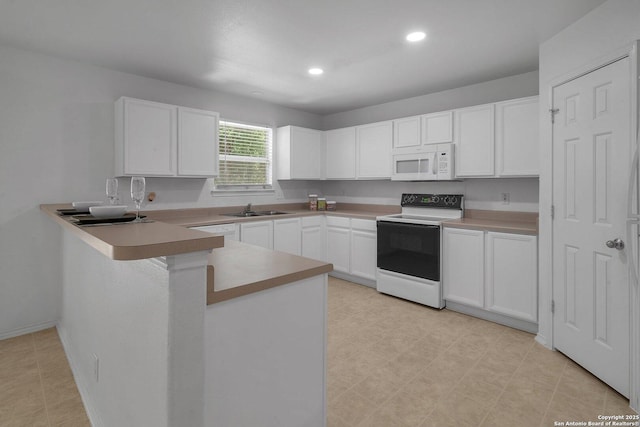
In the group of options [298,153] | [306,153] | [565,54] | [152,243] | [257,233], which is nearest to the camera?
[152,243]

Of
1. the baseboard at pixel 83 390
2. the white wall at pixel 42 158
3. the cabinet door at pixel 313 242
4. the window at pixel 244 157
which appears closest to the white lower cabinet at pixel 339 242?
the cabinet door at pixel 313 242

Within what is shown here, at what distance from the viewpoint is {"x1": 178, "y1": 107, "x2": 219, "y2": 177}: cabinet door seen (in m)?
3.64

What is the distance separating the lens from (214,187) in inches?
170

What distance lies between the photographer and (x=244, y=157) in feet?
15.3

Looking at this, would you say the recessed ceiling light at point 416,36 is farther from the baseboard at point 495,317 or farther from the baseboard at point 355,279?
the baseboard at point 355,279

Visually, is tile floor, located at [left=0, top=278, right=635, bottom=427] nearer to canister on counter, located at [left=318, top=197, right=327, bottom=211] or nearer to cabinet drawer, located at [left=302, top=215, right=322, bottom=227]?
cabinet drawer, located at [left=302, top=215, right=322, bottom=227]

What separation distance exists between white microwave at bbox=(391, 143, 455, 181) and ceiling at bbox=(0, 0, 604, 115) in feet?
2.64

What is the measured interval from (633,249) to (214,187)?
13.3 ft

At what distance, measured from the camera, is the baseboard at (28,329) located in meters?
2.97

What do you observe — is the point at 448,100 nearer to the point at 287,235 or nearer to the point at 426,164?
the point at 426,164

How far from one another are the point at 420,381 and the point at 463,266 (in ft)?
5.06

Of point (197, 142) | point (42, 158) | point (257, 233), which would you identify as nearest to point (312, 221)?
point (257, 233)

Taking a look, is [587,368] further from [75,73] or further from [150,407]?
[75,73]

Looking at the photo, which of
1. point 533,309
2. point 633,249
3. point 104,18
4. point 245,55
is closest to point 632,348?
point 633,249
